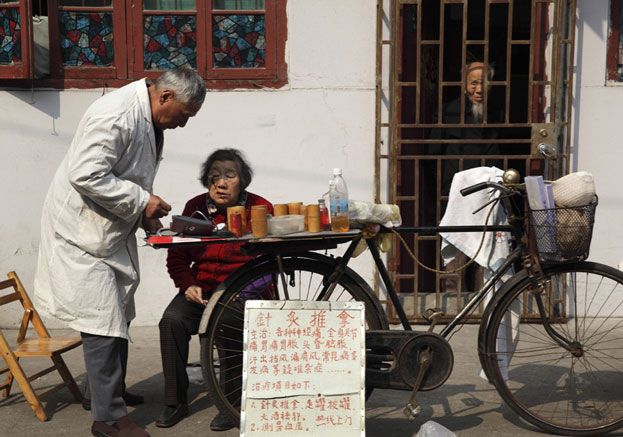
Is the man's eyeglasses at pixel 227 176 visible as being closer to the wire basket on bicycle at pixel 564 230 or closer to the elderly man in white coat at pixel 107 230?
the elderly man in white coat at pixel 107 230

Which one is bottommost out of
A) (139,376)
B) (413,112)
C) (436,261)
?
(139,376)

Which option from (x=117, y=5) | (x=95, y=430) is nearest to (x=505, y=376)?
(x=95, y=430)

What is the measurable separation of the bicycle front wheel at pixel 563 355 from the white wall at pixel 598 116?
47 centimetres

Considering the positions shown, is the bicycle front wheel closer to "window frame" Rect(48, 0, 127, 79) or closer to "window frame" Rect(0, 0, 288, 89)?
"window frame" Rect(0, 0, 288, 89)

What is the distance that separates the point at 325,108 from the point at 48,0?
6.62 feet

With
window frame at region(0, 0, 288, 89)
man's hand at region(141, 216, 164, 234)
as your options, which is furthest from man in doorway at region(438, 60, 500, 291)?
man's hand at region(141, 216, 164, 234)

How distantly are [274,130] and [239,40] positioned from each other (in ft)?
2.17

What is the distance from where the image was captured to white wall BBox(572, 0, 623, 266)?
627 centimetres

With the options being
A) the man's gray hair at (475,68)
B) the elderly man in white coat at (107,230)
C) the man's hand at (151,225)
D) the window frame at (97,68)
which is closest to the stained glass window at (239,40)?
the window frame at (97,68)

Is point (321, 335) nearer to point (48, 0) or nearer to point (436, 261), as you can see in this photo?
point (436, 261)

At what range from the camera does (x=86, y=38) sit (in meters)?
6.34

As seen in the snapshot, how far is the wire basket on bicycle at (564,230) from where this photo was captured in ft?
13.6

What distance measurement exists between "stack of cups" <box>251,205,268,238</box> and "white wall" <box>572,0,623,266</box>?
301 centimetres

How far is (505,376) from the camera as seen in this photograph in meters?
4.66
